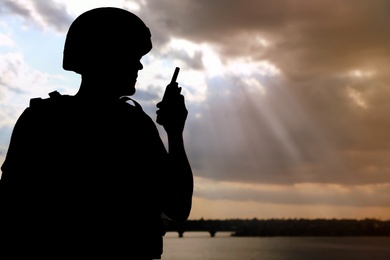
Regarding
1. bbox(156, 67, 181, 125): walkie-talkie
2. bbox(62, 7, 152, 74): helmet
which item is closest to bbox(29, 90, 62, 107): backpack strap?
bbox(62, 7, 152, 74): helmet

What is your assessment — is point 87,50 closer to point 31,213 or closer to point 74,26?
point 74,26

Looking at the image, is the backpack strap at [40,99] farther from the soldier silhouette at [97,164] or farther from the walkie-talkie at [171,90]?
the walkie-talkie at [171,90]

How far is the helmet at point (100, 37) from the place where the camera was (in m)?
3.43

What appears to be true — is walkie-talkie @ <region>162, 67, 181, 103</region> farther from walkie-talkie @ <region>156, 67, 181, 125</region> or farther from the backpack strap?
the backpack strap

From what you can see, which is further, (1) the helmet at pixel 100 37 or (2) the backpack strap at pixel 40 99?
(1) the helmet at pixel 100 37

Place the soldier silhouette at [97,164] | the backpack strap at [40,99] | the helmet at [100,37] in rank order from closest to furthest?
1. the soldier silhouette at [97,164]
2. the backpack strap at [40,99]
3. the helmet at [100,37]

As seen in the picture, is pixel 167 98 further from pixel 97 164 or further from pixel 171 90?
pixel 97 164

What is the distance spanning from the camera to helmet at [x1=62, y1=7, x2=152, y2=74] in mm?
3432

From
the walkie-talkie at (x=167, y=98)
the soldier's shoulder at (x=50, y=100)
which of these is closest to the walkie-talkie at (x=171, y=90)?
the walkie-talkie at (x=167, y=98)

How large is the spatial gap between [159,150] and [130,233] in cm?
51

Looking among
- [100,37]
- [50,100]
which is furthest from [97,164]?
[100,37]

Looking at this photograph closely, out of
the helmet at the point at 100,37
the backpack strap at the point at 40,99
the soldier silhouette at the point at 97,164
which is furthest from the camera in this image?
the helmet at the point at 100,37

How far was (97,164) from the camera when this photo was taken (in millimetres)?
3246

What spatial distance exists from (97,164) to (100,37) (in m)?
0.74
